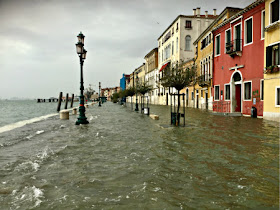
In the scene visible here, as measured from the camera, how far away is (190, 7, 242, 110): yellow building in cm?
2457

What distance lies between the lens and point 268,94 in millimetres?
15359

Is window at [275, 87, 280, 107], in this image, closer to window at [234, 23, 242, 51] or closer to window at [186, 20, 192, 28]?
window at [234, 23, 242, 51]

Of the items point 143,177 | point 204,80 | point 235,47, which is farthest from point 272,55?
point 143,177

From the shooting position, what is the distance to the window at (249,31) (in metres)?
17.8

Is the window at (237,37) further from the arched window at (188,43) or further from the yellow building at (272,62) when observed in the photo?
the arched window at (188,43)

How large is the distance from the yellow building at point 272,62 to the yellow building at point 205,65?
7109 millimetres

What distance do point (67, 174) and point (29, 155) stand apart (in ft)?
8.18

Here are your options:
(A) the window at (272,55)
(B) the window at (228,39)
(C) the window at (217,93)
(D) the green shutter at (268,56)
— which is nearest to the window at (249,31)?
(B) the window at (228,39)

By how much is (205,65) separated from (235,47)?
28.3 ft

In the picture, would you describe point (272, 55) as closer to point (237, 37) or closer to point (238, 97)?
point (237, 37)

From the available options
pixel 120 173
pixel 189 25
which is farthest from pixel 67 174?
pixel 189 25

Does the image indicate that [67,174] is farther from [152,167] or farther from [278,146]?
[278,146]

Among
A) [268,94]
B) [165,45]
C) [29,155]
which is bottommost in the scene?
[29,155]

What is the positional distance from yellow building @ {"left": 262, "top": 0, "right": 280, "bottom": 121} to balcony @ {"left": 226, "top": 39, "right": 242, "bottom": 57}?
10.7 ft
